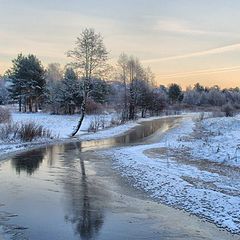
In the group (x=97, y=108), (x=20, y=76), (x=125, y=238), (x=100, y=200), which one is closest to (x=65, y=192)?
(x=100, y=200)

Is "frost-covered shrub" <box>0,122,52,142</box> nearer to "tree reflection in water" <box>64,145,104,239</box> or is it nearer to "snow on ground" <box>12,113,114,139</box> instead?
"snow on ground" <box>12,113,114,139</box>

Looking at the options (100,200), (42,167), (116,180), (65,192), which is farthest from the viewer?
(42,167)

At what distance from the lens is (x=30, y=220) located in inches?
372

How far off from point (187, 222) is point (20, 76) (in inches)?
2844

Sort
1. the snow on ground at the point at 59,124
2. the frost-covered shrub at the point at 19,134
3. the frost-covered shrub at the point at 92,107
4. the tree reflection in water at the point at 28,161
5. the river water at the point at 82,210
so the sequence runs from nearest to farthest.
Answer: the river water at the point at 82,210 < the tree reflection in water at the point at 28,161 < the frost-covered shrub at the point at 19,134 < the snow on ground at the point at 59,124 < the frost-covered shrub at the point at 92,107

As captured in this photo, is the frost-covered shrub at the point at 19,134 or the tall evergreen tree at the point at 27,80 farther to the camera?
the tall evergreen tree at the point at 27,80

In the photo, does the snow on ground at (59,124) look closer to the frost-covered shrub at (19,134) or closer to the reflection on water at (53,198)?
the frost-covered shrub at (19,134)

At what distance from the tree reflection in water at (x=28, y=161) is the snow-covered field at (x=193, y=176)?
11.6 ft

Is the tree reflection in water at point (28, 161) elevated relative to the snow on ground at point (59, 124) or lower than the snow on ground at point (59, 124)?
lower

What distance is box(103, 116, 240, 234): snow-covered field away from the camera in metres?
10.6

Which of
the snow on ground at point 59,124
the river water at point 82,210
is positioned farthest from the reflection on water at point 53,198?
the snow on ground at point 59,124

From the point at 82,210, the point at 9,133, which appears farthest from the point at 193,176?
the point at 9,133

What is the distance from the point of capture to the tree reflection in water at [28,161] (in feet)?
56.3

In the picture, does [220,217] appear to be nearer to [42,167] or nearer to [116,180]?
[116,180]
